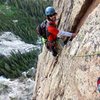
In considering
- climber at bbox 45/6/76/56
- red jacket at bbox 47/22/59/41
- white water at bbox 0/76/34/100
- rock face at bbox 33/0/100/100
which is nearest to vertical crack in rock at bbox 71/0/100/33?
rock face at bbox 33/0/100/100

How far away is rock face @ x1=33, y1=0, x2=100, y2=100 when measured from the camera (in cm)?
639

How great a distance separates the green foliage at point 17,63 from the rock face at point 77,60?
8.98m

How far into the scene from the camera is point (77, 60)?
701cm

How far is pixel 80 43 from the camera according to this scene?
23.1 ft

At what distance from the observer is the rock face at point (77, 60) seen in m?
6.39

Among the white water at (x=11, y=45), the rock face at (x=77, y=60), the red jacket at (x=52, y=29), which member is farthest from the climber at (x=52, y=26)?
the white water at (x=11, y=45)

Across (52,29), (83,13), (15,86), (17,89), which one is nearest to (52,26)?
(52,29)

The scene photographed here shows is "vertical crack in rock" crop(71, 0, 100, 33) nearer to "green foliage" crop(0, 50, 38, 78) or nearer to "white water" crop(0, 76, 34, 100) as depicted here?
"white water" crop(0, 76, 34, 100)

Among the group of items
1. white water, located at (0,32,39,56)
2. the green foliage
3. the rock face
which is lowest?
white water, located at (0,32,39,56)

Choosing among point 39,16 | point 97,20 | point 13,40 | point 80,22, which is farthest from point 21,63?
point 97,20

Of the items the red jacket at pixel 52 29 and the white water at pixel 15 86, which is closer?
the red jacket at pixel 52 29

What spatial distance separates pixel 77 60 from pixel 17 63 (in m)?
13.1

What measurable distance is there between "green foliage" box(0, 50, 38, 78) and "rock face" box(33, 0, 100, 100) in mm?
8980

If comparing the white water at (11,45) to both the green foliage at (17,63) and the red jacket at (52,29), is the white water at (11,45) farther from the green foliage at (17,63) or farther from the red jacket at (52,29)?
A: the red jacket at (52,29)
